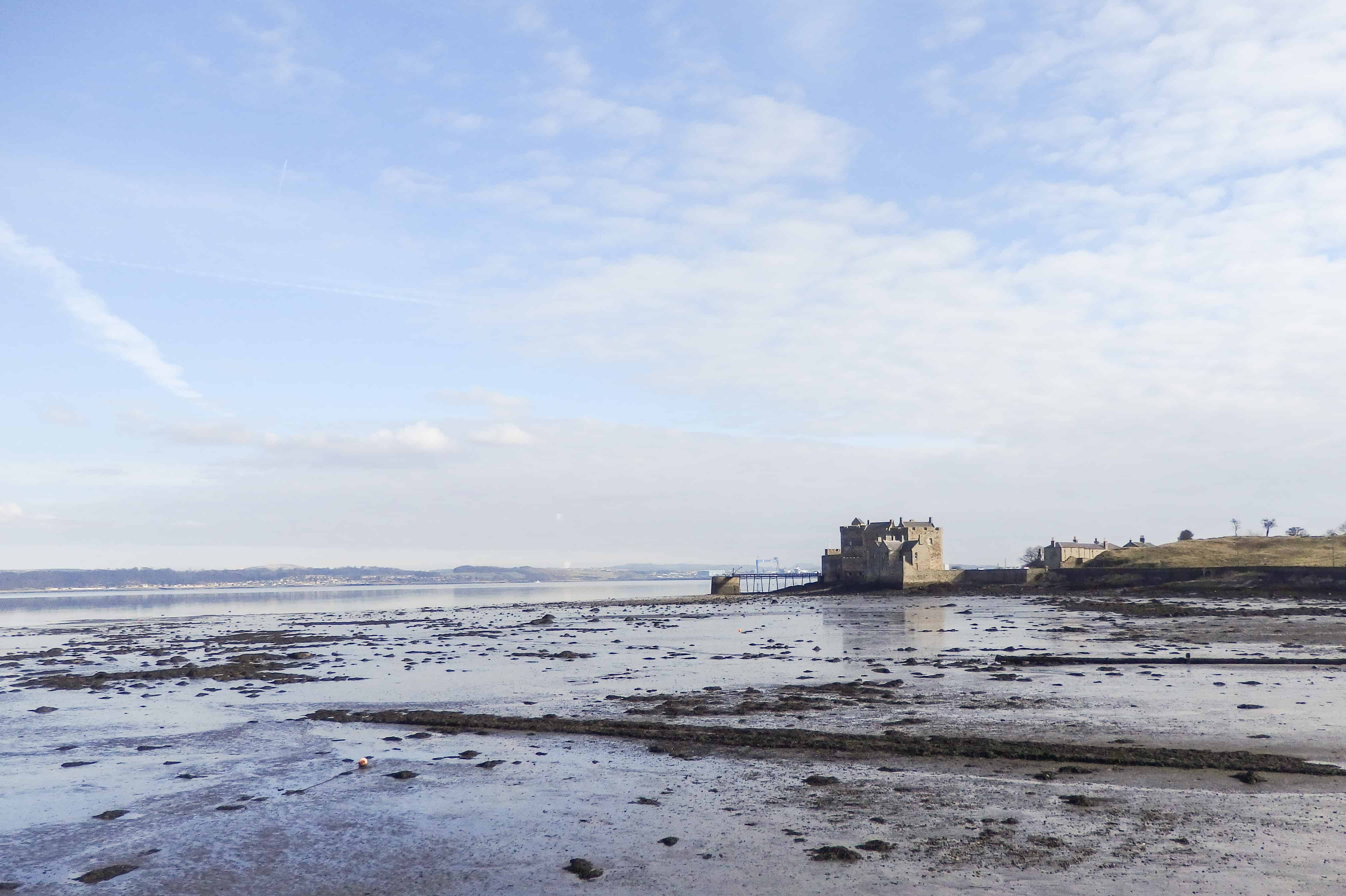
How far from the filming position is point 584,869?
12453mm

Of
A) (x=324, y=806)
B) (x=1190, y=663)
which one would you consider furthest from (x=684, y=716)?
(x=1190, y=663)

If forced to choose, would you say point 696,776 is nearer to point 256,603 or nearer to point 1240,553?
point 1240,553

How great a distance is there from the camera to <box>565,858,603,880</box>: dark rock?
1226 centimetres

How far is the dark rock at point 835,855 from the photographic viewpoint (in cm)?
1245

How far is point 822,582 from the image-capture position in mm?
118188

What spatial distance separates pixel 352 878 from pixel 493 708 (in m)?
14.7

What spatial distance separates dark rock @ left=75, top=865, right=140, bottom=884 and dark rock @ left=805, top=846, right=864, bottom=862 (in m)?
9.71

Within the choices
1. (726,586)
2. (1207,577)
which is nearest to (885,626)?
(1207,577)

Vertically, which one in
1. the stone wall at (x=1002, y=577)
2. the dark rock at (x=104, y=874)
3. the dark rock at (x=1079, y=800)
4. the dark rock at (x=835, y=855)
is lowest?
the dark rock at (x=104, y=874)

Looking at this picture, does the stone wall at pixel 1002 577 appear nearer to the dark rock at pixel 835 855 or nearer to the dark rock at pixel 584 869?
the dark rock at pixel 835 855

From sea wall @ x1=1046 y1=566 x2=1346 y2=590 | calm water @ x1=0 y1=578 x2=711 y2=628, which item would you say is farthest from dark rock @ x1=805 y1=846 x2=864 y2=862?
calm water @ x1=0 y1=578 x2=711 y2=628

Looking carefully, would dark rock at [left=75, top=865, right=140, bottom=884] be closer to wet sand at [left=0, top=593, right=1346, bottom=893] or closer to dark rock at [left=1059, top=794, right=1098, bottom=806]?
wet sand at [left=0, top=593, right=1346, bottom=893]

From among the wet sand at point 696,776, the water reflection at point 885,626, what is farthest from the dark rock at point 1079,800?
the water reflection at point 885,626

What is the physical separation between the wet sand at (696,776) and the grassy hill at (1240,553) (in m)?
53.9
